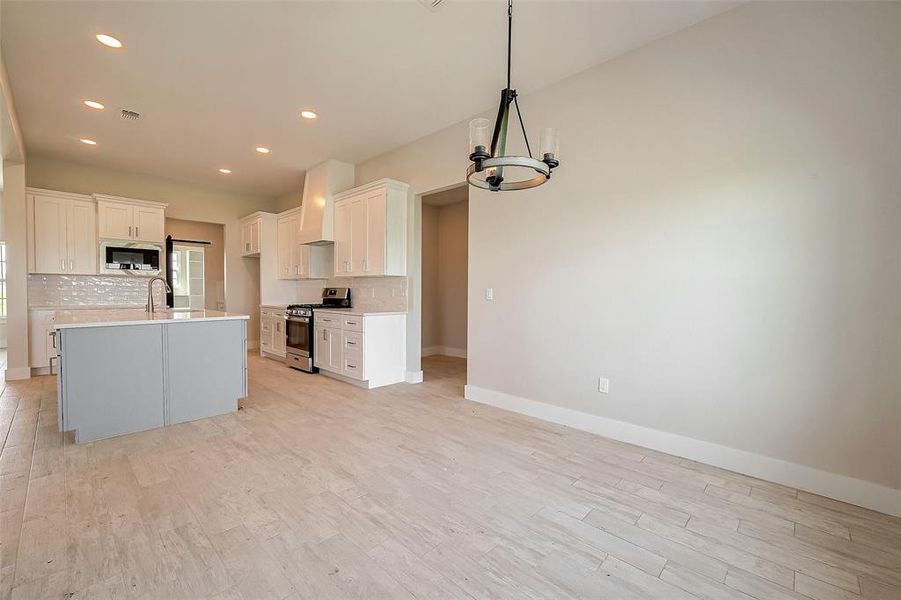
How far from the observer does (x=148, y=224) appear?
595cm

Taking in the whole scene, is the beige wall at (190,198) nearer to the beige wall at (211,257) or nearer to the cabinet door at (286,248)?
the beige wall at (211,257)

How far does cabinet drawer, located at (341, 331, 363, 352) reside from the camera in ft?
15.2

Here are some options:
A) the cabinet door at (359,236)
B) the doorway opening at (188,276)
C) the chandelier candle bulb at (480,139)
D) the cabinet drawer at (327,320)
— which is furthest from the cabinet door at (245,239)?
the chandelier candle bulb at (480,139)

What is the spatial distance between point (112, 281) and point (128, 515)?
548cm

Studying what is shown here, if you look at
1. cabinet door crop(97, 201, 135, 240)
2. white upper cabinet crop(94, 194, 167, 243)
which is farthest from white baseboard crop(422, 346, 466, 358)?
cabinet door crop(97, 201, 135, 240)

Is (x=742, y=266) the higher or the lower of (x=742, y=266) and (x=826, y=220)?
the lower

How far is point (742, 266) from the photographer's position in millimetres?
2553

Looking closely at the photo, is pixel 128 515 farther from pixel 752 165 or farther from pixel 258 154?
pixel 258 154

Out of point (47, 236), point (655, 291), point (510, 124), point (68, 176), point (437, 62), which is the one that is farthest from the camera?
point (68, 176)

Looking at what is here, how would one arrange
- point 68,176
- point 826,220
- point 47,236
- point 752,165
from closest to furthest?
point 826,220, point 752,165, point 47,236, point 68,176

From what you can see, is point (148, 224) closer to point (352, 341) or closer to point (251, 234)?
point (251, 234)

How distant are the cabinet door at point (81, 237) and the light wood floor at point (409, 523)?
3233mm

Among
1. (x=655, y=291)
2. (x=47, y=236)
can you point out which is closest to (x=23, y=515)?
(x=655, y=291)

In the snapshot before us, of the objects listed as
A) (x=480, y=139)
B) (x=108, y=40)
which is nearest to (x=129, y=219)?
(x=108, y=40)
